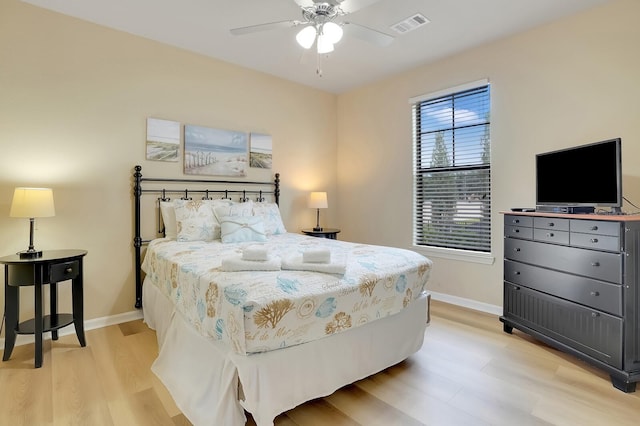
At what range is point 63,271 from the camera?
2.50 metres

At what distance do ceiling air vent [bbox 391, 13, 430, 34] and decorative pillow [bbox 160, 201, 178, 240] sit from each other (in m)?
2.74

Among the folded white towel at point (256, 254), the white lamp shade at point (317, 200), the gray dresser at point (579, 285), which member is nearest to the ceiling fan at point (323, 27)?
the folded white towel at point (256, 254)

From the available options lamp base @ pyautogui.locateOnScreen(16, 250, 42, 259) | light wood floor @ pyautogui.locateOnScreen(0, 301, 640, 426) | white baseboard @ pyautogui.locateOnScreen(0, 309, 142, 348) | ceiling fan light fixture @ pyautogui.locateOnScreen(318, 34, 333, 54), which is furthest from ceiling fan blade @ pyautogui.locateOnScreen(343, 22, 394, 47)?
white baseboard @ pyautogui.locateOnScreen(0, 309, 142, 348)

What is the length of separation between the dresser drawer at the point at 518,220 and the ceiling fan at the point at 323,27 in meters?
1.80

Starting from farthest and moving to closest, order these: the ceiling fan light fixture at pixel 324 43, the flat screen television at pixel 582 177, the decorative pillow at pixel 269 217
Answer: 1. the decorative pillow at pixel 269 217
2. the ceiling fan light fixture at pixel 324 43
3. the flat screen television at pixel 582 177

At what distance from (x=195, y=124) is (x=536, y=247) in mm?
3467

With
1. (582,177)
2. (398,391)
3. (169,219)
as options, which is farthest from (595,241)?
(169,219)

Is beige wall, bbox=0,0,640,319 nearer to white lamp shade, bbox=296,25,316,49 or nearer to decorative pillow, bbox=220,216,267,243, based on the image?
decorative pillow, bbox=220,216,267,243

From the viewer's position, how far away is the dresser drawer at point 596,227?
2090mm

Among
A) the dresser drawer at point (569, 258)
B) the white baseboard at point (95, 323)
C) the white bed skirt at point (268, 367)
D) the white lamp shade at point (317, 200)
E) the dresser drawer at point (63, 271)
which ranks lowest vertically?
the white baseboard at point (95, 323)

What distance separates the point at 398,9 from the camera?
2.72 metres

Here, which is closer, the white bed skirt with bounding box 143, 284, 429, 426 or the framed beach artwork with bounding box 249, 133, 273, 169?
the white bed skirt with bounding box 143, 284, 429, 426

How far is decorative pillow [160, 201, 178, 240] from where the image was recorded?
10.7ft

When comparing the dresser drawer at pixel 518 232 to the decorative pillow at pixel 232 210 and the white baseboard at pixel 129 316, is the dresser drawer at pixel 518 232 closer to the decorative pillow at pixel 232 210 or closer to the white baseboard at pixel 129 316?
the white baseboard at pixel 129 316
